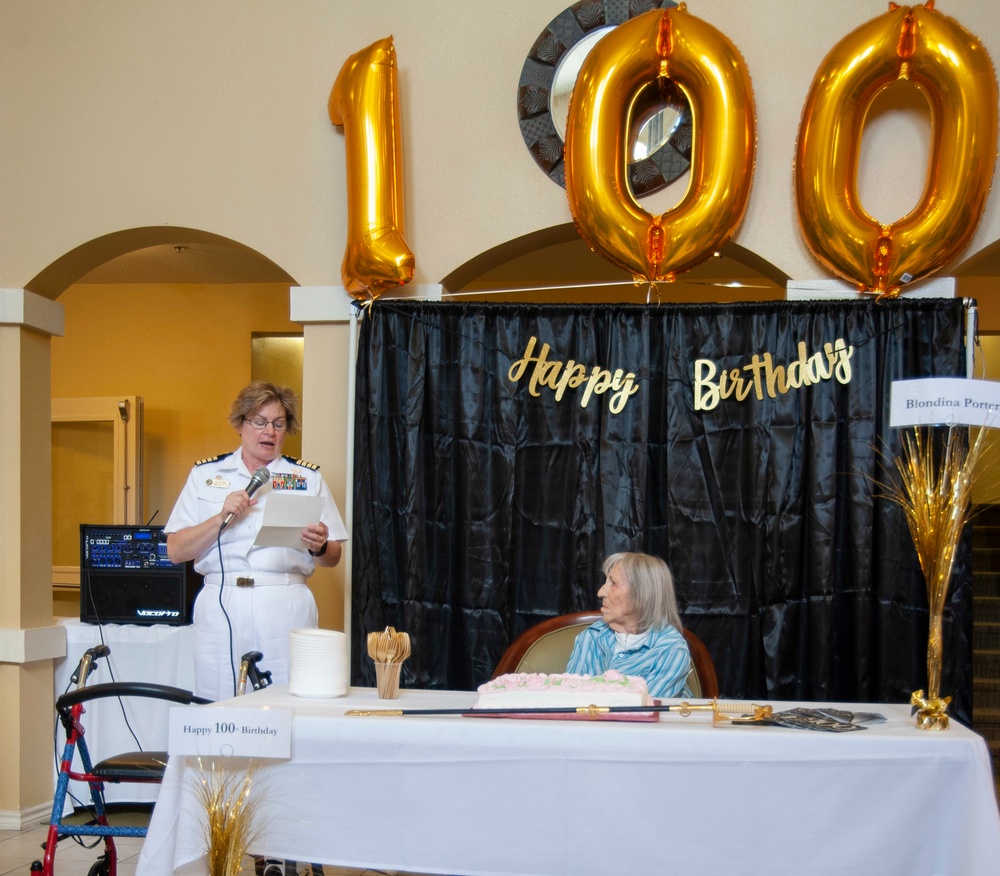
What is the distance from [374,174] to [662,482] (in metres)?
1.47

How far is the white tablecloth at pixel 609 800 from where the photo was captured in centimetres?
194

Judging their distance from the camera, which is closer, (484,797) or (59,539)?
(484,797)

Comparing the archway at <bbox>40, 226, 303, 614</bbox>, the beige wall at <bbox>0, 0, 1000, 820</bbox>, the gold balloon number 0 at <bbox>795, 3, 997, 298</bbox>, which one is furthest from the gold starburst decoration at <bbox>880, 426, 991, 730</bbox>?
the archway at <bbox>40, 226, 303, 614</bbox>

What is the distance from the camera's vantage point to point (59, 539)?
7.25m

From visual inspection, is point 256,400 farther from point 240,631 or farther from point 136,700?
point 136,700

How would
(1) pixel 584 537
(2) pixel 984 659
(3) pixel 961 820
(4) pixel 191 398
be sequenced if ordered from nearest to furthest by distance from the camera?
(3) pixel 961 820 < (1) pixel 584 537 < (2) pixel 984 659 < (4) pixel 191 398

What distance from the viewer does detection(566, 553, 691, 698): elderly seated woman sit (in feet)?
9.00

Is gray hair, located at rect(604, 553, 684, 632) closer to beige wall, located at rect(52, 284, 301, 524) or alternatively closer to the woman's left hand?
the woman's left hand

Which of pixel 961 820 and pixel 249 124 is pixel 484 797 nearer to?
pixel 961 820

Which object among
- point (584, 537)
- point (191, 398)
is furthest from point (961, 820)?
point (191, 398)

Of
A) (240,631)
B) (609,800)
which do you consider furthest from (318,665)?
(240,631)

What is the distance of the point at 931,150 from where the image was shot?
140 inches

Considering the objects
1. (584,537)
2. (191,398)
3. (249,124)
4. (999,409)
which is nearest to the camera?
(999,409)

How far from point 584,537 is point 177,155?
214 centimetres
